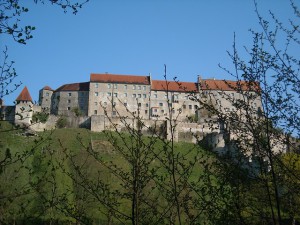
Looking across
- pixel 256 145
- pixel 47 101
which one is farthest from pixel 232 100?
pixel 47 101

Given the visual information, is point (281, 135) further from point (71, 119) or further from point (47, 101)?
point (47, 101)

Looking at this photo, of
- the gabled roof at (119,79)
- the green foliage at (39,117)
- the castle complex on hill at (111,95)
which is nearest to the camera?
the green foliage at (39,117)

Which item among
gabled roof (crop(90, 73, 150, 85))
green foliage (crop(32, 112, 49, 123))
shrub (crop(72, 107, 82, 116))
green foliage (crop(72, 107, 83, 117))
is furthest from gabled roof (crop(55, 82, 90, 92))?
green foliage (crop(32, 112, 49, 123))

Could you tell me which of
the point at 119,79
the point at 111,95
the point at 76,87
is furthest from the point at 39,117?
the point at 119,79

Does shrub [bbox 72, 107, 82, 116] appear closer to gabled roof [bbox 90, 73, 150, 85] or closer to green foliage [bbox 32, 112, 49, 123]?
gabled roof [bbox 90, 73, 150, 85]

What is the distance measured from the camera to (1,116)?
670 centimetres

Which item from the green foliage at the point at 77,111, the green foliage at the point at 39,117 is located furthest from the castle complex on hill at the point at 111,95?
the green foliage at the point at 39,117

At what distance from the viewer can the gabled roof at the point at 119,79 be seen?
8422 centimetres

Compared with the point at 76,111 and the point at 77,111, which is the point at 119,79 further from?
the point at 76,111

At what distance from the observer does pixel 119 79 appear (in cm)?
8600

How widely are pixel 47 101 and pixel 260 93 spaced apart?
78840 millimetres

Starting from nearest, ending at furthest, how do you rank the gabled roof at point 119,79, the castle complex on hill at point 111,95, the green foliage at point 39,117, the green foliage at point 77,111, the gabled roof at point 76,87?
the green foliage at point 39,117 → the green foliage at point 77,111 → the castle complex on hill at point 111,95 → the gabled roof at point 76,87 → the gabled roof at point 119,79

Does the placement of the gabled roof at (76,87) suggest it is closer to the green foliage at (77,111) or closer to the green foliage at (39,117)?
the green foliage at (77,111)

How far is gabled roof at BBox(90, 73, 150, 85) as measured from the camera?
8422 cm
